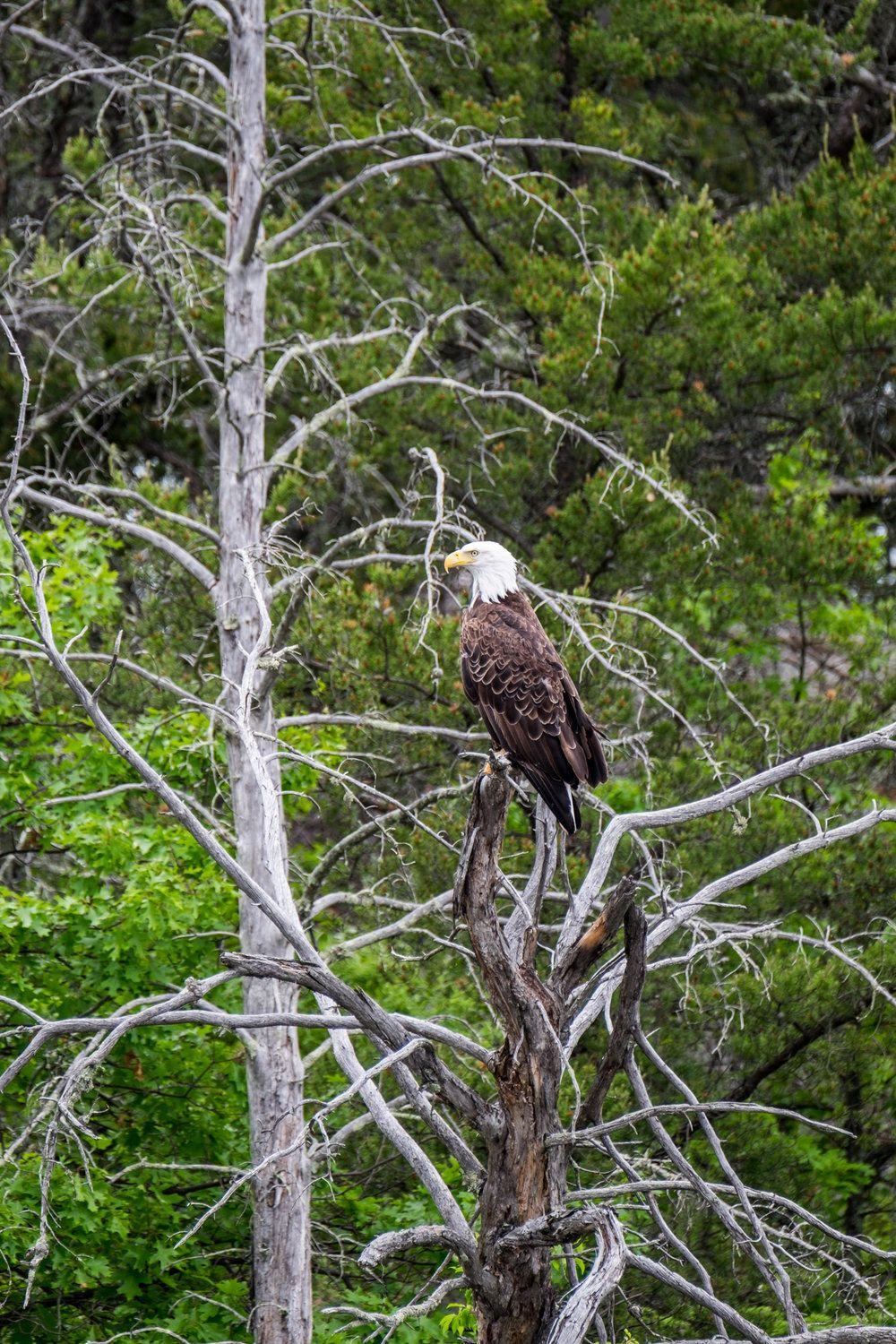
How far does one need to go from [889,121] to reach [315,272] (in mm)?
5787

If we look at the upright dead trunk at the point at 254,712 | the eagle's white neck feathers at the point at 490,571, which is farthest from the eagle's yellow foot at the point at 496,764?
the upright dead trunk at the point at 254,712

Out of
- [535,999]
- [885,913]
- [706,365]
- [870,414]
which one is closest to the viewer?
[535,999]

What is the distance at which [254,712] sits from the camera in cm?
809

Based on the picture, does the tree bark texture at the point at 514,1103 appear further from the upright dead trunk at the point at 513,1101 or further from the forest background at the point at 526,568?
the forest background at the point at 526,568

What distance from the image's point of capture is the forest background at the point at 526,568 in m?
8.23

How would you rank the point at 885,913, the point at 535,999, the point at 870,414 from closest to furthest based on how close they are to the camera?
the point at 535,999 < the point at 885,913 < the point at 870,414

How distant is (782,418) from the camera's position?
1243 cm

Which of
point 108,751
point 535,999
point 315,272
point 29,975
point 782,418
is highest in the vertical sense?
point 315,272

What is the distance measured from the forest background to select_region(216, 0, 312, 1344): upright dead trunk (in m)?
0.32

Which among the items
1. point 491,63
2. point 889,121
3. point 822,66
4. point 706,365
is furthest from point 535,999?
point 889,121

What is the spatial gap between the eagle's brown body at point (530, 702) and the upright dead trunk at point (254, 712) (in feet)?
3.14

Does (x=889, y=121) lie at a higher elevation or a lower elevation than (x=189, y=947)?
higher

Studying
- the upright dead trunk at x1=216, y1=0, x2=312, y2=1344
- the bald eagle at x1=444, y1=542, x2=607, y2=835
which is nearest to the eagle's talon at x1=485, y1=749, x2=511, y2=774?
the bald eagle at x1=444, y1=542, x2=607, y2=835

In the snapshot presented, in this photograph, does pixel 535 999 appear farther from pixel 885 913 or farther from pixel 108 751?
pixel 885 913
